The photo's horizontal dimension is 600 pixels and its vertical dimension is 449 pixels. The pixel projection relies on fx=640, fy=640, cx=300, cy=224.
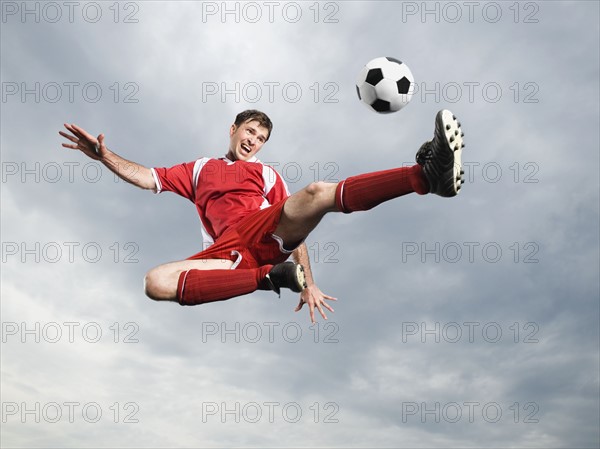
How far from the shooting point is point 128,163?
810 centimetres

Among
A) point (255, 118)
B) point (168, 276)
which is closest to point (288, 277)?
point (168, 276)

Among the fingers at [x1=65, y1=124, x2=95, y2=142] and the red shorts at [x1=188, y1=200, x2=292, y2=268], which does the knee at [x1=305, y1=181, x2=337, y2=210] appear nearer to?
the red shorts at [x1=188, y1=200, x2=292, y2=268]

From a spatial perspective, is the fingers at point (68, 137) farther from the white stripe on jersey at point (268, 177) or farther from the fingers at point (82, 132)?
the white stripe on jersey at point (268, 177)

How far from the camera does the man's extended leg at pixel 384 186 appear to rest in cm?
583

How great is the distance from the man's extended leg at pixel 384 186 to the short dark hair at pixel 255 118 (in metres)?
2.07

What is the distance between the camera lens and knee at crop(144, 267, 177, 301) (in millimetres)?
7012

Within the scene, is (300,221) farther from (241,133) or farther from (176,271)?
(241,133)

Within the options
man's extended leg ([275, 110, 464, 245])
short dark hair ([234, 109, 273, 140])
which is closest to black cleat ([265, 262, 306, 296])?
man's extended leg ([275, 110, 464, 245])

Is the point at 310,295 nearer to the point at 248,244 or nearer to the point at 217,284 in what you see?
the point at 248,244

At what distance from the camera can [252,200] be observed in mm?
7883

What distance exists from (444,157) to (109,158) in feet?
13.8

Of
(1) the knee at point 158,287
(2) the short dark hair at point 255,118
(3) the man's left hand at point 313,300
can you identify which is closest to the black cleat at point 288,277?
(1) the knee at point 158,287

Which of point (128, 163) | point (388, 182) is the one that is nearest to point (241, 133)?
point (128, 163)

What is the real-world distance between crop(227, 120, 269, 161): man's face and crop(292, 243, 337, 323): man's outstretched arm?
143 cm
